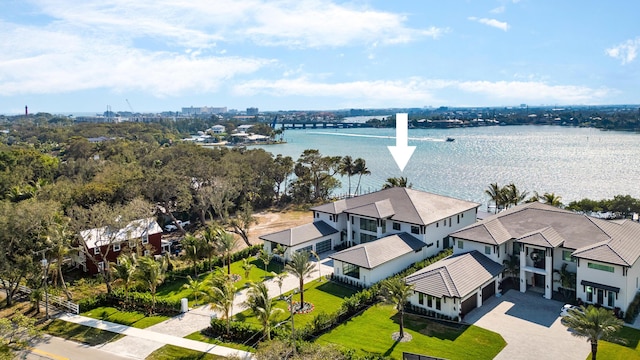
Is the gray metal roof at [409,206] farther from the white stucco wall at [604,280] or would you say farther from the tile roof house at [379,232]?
the white stucco wall at [604,280]

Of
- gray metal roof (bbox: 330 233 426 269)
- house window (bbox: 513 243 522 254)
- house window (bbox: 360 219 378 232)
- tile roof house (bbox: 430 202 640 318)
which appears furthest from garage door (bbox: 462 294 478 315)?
house window (bbox: 360 219 378 232)

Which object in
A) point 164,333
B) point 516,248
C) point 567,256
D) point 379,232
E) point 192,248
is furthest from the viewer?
point 379,232

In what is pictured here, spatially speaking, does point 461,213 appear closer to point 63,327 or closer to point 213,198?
point 213,198

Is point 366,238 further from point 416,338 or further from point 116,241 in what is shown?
point 116,241

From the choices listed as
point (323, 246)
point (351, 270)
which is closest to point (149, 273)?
point (351, 270)

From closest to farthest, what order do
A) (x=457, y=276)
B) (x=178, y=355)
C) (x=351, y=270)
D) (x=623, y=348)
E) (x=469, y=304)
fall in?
(x=623, y=348), (x=178, y=355), (x=469, y=304), (x=457, y=276), (x=351, y=270)

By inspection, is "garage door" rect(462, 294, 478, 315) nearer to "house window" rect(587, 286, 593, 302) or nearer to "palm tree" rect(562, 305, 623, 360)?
"house window" rect(587, 286, 593, 302)

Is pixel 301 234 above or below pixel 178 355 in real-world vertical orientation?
above

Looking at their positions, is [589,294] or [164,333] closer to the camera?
[164,333]
